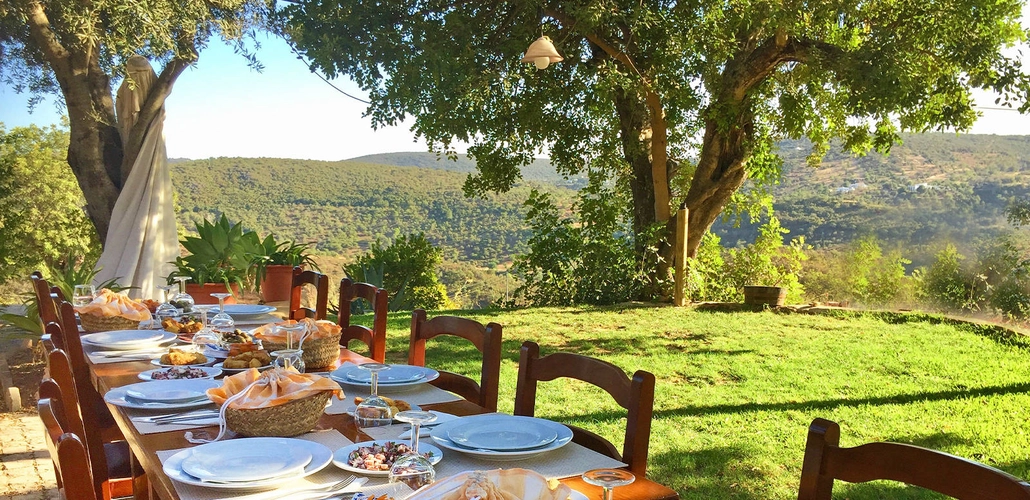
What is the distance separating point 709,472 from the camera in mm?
4090

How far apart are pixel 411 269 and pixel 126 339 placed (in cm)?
756

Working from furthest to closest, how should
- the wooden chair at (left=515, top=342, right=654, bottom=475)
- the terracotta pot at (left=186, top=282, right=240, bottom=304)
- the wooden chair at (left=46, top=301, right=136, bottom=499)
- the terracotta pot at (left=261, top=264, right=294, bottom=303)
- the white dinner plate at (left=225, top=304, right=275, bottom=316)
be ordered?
1. the terracotta pot at (left=261, top=264, right=294, bottom=303)
2. the terracotta pot at (left=186, top=282, right=240, bottom=304)
3. the white dinner plate at (left=225, top=304, right=275, bottom=316)
4. the wooden chair at (left=46, top=301, right=136, bottom=499)
5. the wooden chair at (left=515, top=342, right=654, bottom=475)

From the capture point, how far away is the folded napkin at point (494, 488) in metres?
1.05

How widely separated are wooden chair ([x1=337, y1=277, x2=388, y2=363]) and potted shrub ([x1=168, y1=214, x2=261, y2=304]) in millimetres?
2689

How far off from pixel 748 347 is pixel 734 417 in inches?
100

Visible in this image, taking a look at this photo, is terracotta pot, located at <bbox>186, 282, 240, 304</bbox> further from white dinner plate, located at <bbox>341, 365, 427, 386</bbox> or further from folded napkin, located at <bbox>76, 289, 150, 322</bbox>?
white dinner plate, located at <bbox>341, 365, 427, 386</bbox>

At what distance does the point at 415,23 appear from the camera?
8273 mm

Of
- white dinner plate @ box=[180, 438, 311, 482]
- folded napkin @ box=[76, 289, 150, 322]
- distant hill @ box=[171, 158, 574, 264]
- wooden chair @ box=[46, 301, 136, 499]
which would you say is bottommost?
wooden chair @ box=[46, 301, 136, 499]

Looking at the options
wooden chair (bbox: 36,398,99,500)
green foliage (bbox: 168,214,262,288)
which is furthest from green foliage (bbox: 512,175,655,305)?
wooden chair (bbox: 36,398,99,500)

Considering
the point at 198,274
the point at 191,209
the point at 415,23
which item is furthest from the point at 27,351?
the point at 191,209

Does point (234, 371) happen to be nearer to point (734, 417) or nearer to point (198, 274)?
point (734, 417)

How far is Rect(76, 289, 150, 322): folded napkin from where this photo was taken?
337 cm

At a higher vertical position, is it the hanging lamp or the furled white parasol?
the hanging lamp

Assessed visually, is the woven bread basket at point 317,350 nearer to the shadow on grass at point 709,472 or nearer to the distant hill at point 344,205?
the shadow on grass at point 709,472
